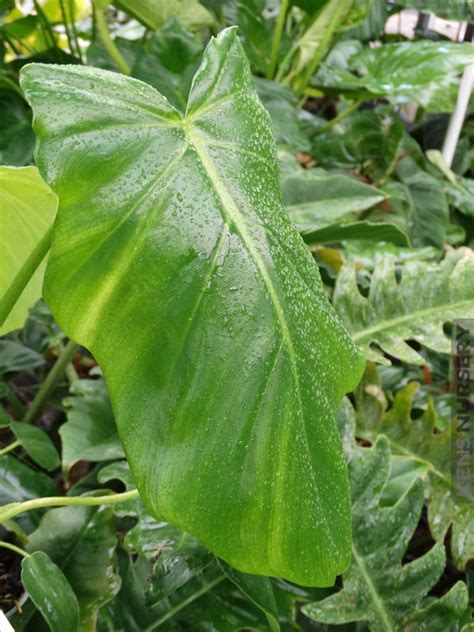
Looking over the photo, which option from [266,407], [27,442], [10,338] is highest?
[266,407]

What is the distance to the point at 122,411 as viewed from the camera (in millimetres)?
445

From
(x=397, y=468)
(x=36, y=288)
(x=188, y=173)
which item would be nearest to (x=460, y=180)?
(x=397, y=468)

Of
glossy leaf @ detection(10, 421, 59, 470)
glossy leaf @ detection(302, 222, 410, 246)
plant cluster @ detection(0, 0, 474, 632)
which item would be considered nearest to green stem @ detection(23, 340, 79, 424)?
plant cluster @ detection(0, 0, 474, 632)

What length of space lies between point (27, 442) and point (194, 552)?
25cm

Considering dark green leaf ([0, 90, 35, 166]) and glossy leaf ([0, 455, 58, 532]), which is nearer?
glossy leaf ([0, 455, 58, 532])

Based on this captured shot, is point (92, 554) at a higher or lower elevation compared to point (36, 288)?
lower

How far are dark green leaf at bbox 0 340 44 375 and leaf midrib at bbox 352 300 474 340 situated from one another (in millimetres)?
482

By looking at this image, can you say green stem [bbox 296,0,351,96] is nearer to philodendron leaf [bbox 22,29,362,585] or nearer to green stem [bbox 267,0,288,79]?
green stem [bbox 267,0,288,79]

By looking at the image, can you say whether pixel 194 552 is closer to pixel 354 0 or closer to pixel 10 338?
pixel 10 338

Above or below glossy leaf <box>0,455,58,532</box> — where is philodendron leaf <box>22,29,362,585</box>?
above

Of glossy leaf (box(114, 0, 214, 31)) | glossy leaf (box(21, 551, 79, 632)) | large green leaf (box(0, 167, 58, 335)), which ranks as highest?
glossy leaf (box(114, 0, 214, 31))

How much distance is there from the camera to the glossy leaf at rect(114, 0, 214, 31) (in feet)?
4.27

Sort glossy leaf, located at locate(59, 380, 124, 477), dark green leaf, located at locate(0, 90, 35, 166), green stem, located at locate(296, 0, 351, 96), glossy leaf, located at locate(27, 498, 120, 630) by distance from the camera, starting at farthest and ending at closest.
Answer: green stem, located at locate(296, 0, 351, 96) < dark green leaf, located at locate(0, 90, 35, 166) < glossy leaf, located at locate(59, 380, 124, 477) < glossy leaf, located at locate(27, 498, 120, 630)

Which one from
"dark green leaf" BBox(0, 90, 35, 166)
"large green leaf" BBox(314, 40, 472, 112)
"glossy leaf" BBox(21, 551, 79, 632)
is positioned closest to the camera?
"glossy leaf" BBox(21, 551, 79, 632)
